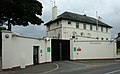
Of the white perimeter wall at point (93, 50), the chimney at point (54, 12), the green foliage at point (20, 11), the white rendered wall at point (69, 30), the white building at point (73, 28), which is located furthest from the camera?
the white building at point (73, 28)

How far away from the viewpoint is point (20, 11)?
1264 inches

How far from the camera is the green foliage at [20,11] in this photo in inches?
1217

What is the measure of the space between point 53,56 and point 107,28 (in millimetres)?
40874

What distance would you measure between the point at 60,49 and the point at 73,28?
24773mm

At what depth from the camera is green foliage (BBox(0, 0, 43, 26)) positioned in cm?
3092

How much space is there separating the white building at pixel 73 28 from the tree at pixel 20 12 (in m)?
18.8

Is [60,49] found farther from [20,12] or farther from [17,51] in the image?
[17,51]

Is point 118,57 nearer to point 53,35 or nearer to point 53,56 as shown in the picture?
point 53,56

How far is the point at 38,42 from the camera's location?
86.3ft

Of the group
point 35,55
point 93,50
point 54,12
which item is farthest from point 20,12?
point 54,12

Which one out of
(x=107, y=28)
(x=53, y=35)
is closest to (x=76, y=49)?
(x=53, y=35)

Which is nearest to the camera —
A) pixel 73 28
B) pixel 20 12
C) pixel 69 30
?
pixel 20 12

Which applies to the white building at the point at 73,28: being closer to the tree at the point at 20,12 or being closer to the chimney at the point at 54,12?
the chimney at the point at 54,12

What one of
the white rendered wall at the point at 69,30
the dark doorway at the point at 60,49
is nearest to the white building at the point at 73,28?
the white rendered wall at the point at 69,30
